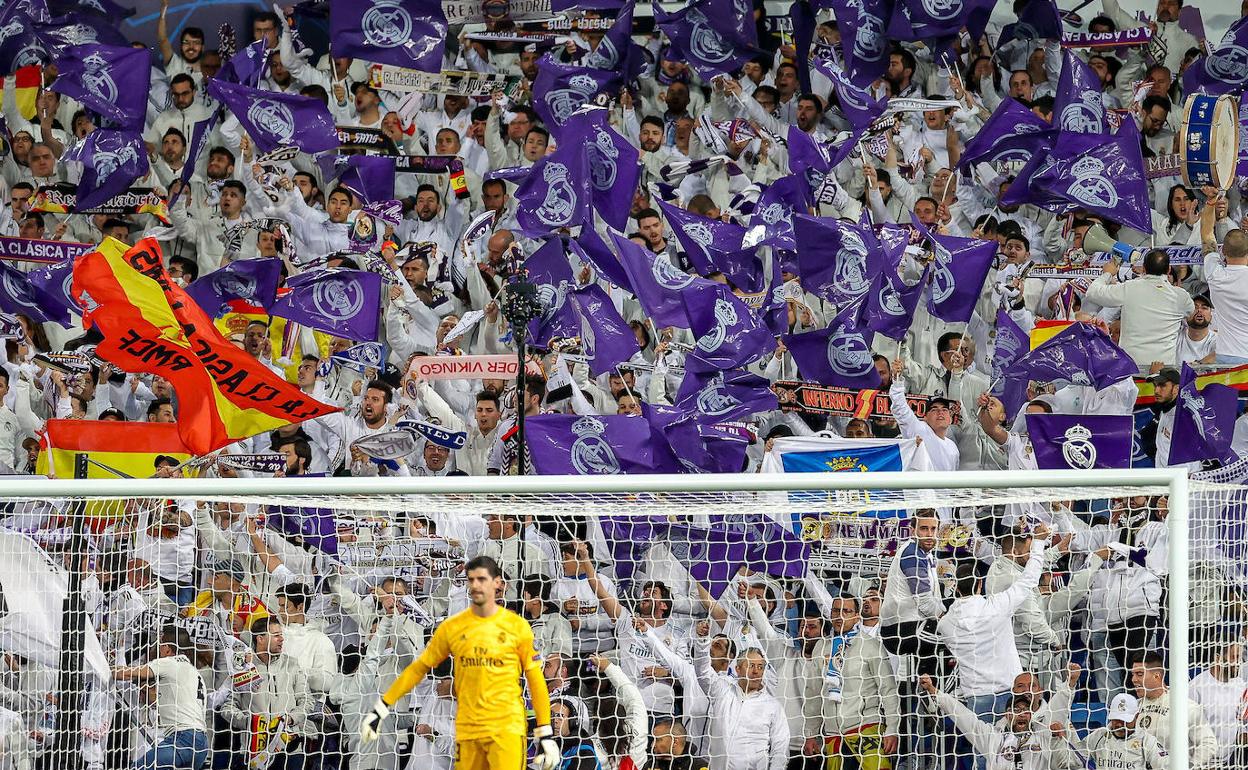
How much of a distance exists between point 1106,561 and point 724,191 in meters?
4.65

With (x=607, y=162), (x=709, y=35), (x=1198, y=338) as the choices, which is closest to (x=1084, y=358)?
(x=1198, y=338)

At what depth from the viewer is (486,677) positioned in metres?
7.91

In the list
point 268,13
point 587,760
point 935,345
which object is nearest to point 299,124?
point 268,13

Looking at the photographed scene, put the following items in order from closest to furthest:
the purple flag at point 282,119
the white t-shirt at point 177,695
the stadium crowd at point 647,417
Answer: the white t-shirt at point 177,695, the stadium crowd at point 647,417, the purple flag at point 282,119

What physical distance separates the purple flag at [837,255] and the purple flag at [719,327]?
0.78 meters

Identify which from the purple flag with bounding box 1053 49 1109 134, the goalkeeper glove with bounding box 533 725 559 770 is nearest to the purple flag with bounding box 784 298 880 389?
Answer: the purple flag with bounding box 1053 49 1109 134

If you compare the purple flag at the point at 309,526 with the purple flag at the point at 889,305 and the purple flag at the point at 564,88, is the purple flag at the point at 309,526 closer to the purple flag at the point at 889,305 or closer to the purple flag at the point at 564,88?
the purple flag at the point at 889,305

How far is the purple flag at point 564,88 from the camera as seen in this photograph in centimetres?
1366

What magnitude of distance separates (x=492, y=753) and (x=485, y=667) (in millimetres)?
385

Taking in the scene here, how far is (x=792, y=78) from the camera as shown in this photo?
14.1 m

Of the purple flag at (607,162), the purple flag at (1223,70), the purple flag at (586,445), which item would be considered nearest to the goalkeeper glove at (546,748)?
the purple flag at (586,445)

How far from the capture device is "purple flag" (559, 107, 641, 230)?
12.4 metres

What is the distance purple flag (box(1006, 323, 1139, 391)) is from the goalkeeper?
5317mm

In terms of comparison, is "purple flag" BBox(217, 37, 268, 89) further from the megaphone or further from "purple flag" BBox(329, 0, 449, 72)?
the megaphone
